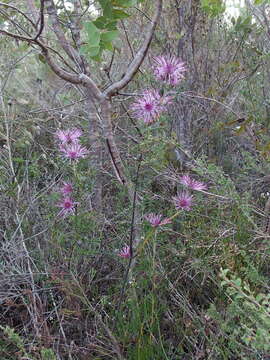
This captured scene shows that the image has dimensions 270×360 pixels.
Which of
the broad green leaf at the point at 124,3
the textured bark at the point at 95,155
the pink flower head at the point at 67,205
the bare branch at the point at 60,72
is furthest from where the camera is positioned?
the textured bark at the point at 95,155

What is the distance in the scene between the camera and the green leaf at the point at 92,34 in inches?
55.3

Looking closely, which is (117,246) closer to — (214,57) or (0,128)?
(0,128)

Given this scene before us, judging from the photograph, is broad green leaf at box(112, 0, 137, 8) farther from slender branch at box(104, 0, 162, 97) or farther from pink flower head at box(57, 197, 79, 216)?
pink flower head at box(57, 197, 79, 216)

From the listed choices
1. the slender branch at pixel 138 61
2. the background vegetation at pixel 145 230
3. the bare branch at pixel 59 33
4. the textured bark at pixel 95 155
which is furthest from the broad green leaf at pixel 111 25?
the textured bark at pixel 95 155

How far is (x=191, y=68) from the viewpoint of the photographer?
2.33m

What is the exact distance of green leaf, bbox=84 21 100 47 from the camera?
1.40 meters

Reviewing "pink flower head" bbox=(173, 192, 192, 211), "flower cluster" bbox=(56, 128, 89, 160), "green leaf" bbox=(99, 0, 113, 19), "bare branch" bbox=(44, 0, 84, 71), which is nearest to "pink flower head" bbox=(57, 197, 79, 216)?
"flower cluster" bbox=(56, 128, 89, 160)

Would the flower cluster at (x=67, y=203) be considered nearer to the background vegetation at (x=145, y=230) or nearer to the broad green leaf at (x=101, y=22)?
the background vegetation at (x=145, y=230)

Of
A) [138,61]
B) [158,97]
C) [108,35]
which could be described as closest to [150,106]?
[158,97]

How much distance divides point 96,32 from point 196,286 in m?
0.98

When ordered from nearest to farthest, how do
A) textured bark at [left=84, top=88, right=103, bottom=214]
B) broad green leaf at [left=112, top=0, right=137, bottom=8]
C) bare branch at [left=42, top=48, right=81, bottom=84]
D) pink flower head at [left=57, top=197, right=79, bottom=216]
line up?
broad green leaf at [left=112, top=0, right=137, bottom=8] → bare branch at [left=42, top=48, right=81, bottom=84] → pink flower head at [left=57, top=197, right=79, bottom=216] → textured bark at [left=84, top=88, right=103, bottom=214]

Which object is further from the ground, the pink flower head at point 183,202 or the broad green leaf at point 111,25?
the broad green leaf at point 111,25

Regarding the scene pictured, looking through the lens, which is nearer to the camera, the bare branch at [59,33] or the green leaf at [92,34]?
the green leaf at [92,34]

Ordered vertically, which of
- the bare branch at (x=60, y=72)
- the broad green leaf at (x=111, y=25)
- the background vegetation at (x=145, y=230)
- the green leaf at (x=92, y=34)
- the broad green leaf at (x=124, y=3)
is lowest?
the background vegetation at (x=145, y=230)
